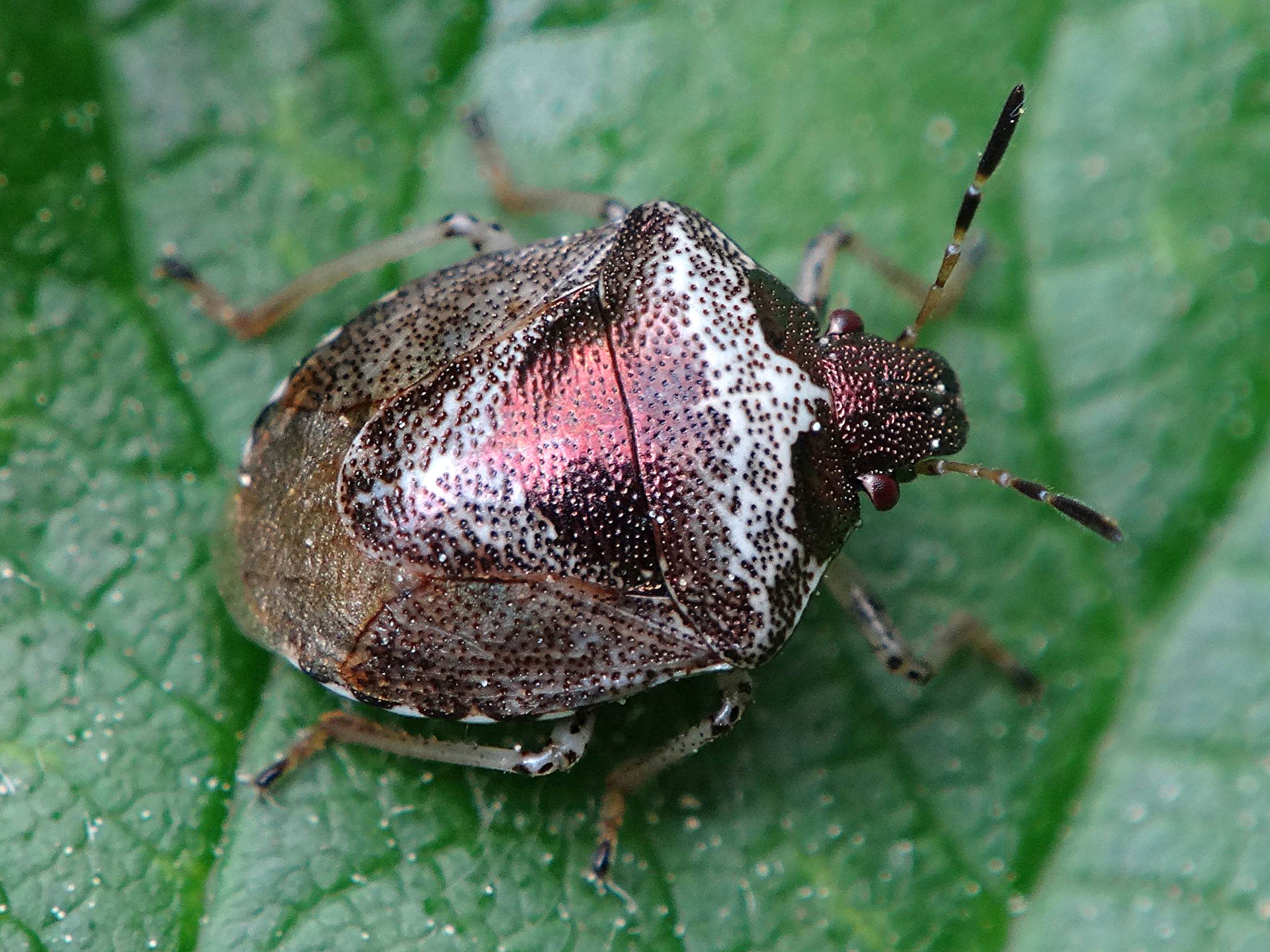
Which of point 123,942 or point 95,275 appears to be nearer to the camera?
point 123,942

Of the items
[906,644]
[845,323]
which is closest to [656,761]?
[906,644]

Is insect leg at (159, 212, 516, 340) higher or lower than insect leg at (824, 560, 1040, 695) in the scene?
higher

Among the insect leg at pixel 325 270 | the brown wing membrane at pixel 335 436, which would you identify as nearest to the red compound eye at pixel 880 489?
the brown wing membrane at pixel 335 436

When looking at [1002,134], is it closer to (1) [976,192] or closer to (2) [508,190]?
(1) [976,192]

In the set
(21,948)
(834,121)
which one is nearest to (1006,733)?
(834,121)

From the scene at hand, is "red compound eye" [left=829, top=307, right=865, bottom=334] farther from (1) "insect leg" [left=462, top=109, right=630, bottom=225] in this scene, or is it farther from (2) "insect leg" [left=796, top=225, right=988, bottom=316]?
(1) "insect leg" [left=462, top=109, right=630, bottom=225]

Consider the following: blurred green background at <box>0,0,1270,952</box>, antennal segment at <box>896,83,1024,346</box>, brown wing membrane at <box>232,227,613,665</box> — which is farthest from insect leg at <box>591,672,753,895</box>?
antennal segment at <box>896,83,1024,346</box>

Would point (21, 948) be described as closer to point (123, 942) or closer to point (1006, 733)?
point (123, 942)
